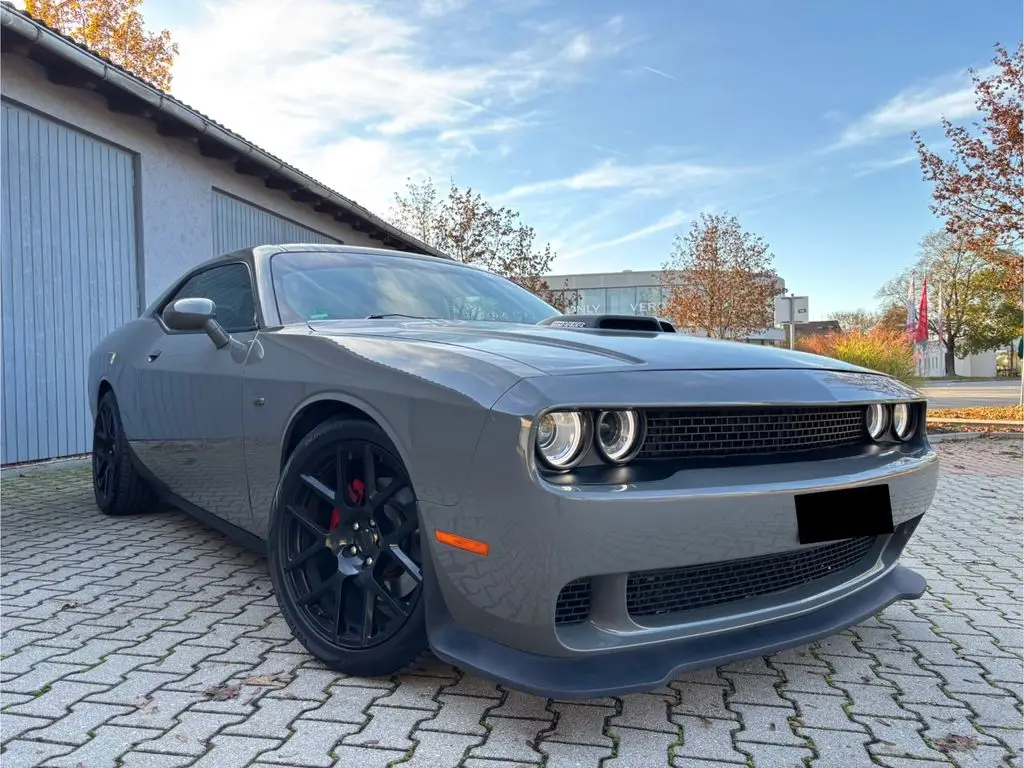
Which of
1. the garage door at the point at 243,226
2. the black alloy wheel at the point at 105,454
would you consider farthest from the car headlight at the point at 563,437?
the garage door at the point at 243,226

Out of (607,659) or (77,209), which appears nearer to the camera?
(607,659)

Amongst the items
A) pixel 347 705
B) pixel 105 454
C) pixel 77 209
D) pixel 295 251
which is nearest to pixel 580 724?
pixel 347 705

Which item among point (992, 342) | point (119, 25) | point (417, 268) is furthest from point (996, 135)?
point (992, 342)

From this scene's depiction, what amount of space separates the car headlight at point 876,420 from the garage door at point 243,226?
24.3 ft

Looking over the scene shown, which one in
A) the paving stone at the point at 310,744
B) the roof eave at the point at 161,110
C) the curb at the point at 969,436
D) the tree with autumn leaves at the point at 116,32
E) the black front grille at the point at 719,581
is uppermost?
the tree with autumn leaves at the point at 116,32

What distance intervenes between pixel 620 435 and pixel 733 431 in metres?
0.34

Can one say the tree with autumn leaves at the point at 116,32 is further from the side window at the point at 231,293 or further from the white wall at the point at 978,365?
the white wall at the point at 978,365

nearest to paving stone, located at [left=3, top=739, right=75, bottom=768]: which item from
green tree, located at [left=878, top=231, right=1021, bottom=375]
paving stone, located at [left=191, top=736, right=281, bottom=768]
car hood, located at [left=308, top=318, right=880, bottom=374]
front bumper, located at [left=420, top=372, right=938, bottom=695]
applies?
paving stone, located at [left=191, top=736, right=281, bottom=768]

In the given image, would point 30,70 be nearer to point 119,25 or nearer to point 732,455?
point 732,455

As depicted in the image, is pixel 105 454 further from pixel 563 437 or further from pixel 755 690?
pixel 755 690

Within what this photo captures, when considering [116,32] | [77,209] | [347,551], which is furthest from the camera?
[116,32]

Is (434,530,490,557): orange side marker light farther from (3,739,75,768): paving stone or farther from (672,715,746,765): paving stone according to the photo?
(3,739,75,768): paving stone

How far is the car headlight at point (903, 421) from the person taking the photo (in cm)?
254

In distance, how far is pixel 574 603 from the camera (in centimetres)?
182
